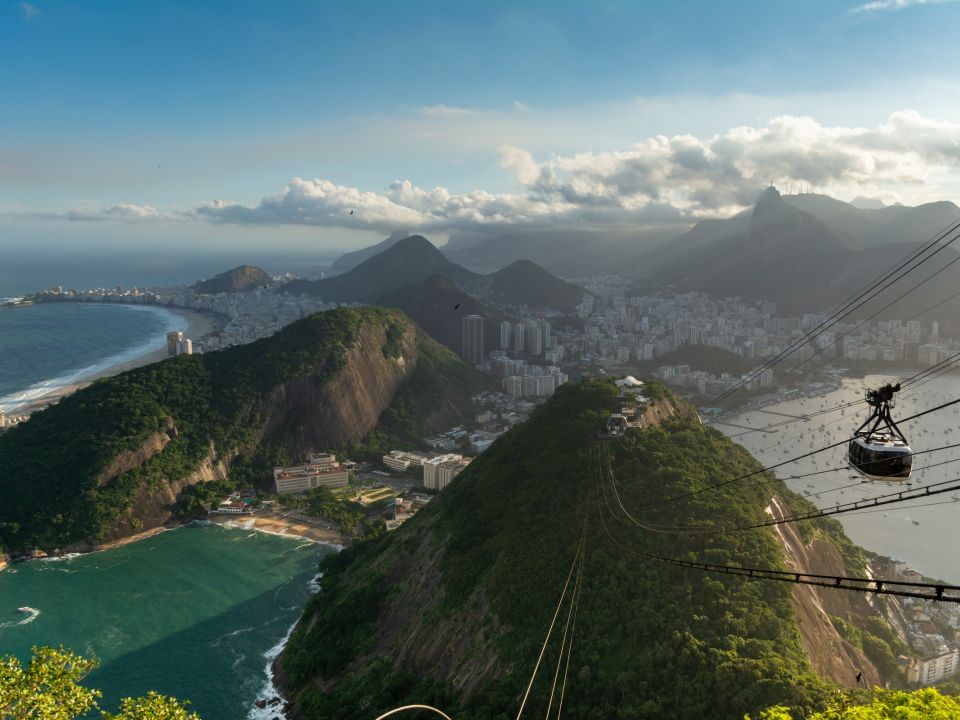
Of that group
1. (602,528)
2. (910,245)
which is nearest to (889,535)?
(602,528)

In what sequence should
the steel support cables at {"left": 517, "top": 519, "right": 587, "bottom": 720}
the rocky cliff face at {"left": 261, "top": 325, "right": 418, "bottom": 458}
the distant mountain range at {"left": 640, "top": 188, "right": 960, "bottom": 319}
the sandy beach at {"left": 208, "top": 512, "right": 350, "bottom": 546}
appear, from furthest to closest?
the distant mountain range at {"left": 640, "top": 188, "right": 960, "bottom": 319} → the rocky cliff face at {"left": 261, "top": 325, "right": 418, "bottom": 458} → the sandy beach at {"left": 208, "top": 512, "right": 350, "bottom": 546} → the steel support cables at {"left": 517, "top": 519, "right": 587, "bottom": 720}

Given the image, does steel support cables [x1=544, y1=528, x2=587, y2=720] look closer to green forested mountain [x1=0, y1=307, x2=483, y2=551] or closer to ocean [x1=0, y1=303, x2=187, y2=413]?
green forested mountain [x1=0, y1=307, x2=483, y2=551]

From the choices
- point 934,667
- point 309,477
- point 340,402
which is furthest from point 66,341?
point 934,667

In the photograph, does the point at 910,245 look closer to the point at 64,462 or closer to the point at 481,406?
the point at 481,406

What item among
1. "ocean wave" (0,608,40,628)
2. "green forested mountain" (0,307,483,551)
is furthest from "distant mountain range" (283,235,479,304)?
"ocean wave" (0,608,40,628)

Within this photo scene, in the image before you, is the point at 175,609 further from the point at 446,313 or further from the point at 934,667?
the point at 446,313

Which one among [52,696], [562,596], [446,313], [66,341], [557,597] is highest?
[446,313]
